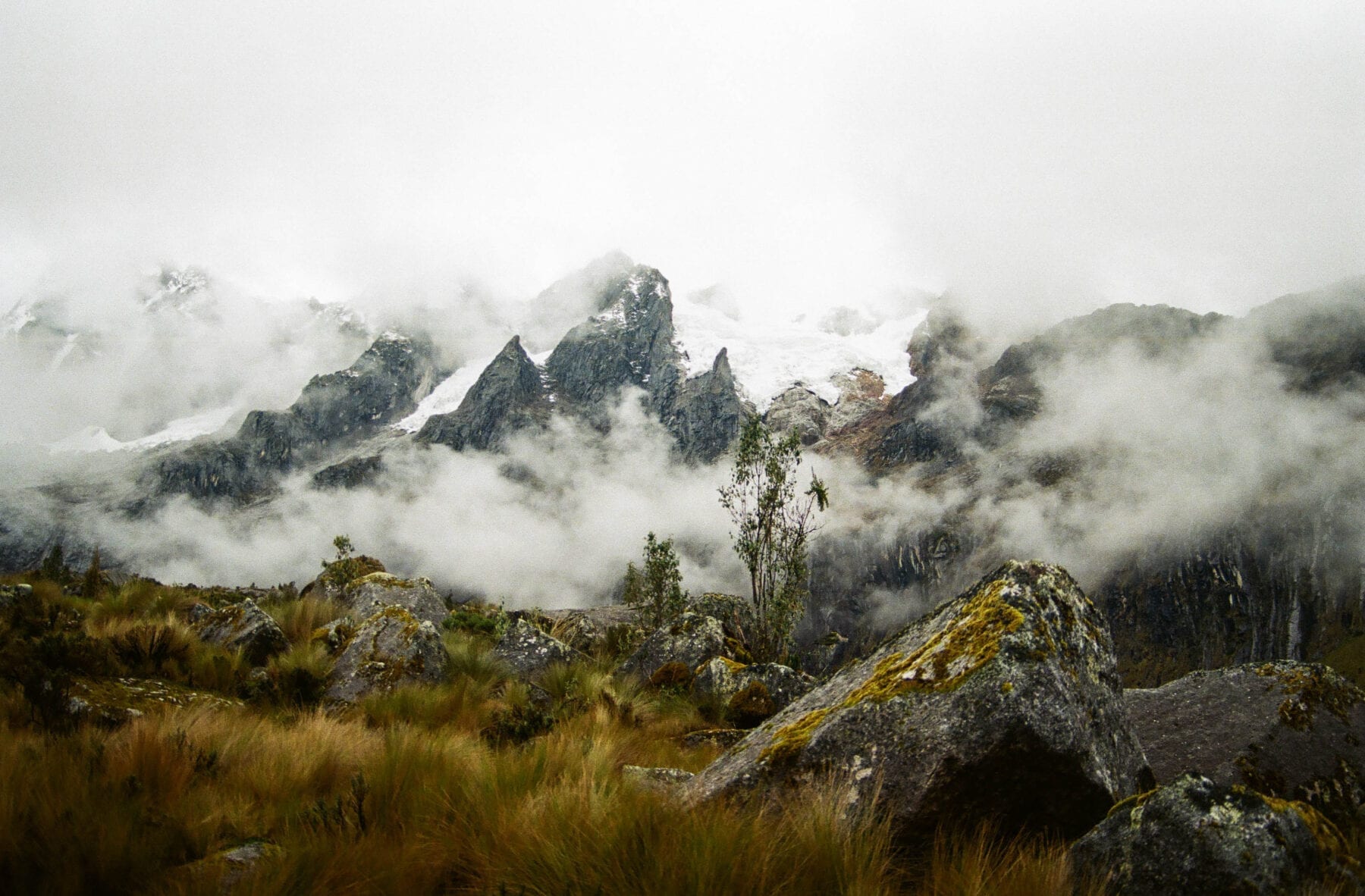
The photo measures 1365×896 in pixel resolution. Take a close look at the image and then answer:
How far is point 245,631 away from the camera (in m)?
9.75

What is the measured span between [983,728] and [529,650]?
979 centimetres

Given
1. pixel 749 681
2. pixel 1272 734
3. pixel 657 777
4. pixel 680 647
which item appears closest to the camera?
pixel 657 777

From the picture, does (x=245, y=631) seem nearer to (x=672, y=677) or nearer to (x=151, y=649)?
(x=151, y=649)

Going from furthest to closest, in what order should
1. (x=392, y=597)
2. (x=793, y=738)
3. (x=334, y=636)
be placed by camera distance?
1. (x=392, y=597)
2. (x=334, y=636)
3. (x=793, y=738)

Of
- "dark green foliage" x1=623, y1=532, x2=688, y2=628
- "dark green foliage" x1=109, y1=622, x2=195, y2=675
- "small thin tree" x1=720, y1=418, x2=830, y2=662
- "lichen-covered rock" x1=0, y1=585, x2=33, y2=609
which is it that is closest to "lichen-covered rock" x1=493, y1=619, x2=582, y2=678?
"dark green foliage" x1=109, y1=622, x2=195, y2=675

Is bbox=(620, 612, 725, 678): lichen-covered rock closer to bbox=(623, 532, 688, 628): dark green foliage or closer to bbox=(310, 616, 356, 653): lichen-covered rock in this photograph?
bbox=(310, 616, 356, 653): lichen-covered rock

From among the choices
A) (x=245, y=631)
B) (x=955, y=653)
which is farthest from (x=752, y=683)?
(x=245, y=631)

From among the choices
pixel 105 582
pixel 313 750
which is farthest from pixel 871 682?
pixel 105 582

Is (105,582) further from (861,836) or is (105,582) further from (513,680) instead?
(861,836)

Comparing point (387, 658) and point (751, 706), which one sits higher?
point (387, 658)

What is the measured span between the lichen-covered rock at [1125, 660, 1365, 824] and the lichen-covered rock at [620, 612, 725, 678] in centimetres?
809

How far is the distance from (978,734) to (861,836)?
3.88ft

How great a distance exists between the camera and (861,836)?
3.25 meters

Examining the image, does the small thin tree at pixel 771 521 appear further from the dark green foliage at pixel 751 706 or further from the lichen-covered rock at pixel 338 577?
the dark green foliage at pixel 751 706
